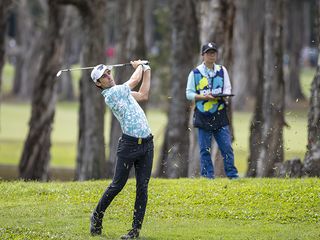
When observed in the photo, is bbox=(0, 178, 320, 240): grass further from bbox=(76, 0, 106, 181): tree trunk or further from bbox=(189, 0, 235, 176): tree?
bbox=(76, 0, 106, 181): tree trunk

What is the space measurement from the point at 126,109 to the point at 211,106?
4000 millimetres

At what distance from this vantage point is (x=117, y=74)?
96.9ft

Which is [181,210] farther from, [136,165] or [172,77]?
[172,77]

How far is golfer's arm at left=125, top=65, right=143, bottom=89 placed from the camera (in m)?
11.8

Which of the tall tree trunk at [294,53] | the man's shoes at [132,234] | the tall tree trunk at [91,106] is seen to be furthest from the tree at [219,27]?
the tall tree trunk at [294,53]

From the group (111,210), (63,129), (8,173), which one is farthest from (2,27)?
(63,129)

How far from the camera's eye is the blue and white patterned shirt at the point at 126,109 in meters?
11.7

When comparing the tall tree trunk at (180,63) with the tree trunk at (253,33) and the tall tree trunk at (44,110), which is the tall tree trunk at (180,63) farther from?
the tree trunk at (253,33)

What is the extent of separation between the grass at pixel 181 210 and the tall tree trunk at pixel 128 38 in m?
13.2

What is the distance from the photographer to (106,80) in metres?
11.7

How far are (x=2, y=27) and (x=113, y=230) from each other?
45.5ft

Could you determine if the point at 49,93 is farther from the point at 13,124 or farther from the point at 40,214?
the point at 13,124

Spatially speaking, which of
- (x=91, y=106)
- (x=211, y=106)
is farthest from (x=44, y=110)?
(x=211, y=106)

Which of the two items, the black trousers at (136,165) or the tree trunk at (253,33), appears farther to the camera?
the tree trunk at (253,33)
